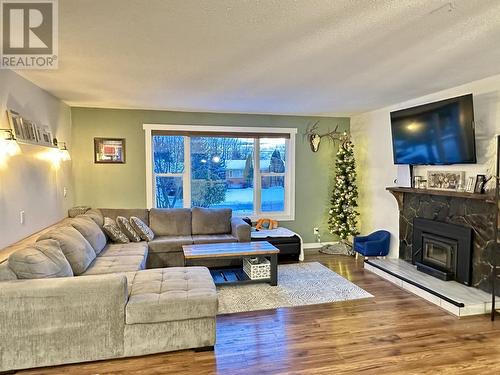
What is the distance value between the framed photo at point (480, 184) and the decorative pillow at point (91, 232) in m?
4.36

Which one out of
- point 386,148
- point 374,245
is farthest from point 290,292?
point 386,148

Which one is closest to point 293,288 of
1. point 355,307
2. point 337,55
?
point 355,307

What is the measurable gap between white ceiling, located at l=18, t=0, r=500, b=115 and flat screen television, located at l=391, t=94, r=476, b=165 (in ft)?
0.97

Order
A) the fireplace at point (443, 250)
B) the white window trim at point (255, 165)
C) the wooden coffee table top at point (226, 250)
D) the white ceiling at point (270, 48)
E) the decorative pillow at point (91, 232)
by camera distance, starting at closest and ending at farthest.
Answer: the white ceiling at point (270, 48) < the decorative pillow at point (91, 232) < the fireplace at point (443, 250) < the wooden coffee table top at point (226, 250) < the white window trim at point (255, 165)

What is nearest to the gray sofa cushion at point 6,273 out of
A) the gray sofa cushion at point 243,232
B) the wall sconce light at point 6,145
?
the wall sconce light at point 6,145

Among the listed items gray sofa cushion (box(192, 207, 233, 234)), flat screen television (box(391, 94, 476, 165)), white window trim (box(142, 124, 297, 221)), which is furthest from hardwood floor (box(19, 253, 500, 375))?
white window trim (box(142, 124, 297, 221))

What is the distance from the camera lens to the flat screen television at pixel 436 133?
368cm

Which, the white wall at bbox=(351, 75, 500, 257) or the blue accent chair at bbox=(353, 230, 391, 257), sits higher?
the white wall at bbox=(351, 75, 500, 257)

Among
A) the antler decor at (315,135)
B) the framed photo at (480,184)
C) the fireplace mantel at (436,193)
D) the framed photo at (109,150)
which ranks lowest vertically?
the fireplace mantel at (436,193)

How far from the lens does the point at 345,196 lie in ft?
19.9

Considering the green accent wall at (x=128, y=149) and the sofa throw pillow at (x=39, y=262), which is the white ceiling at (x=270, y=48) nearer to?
A: the green accent wall at (x=128, y=149)

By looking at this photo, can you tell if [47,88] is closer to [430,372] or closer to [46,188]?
[46,188]

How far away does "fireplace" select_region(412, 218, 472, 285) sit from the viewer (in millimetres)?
3965

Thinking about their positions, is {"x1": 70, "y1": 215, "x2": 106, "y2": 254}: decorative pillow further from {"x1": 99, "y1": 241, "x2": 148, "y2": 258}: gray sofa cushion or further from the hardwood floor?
the hardwood floor
